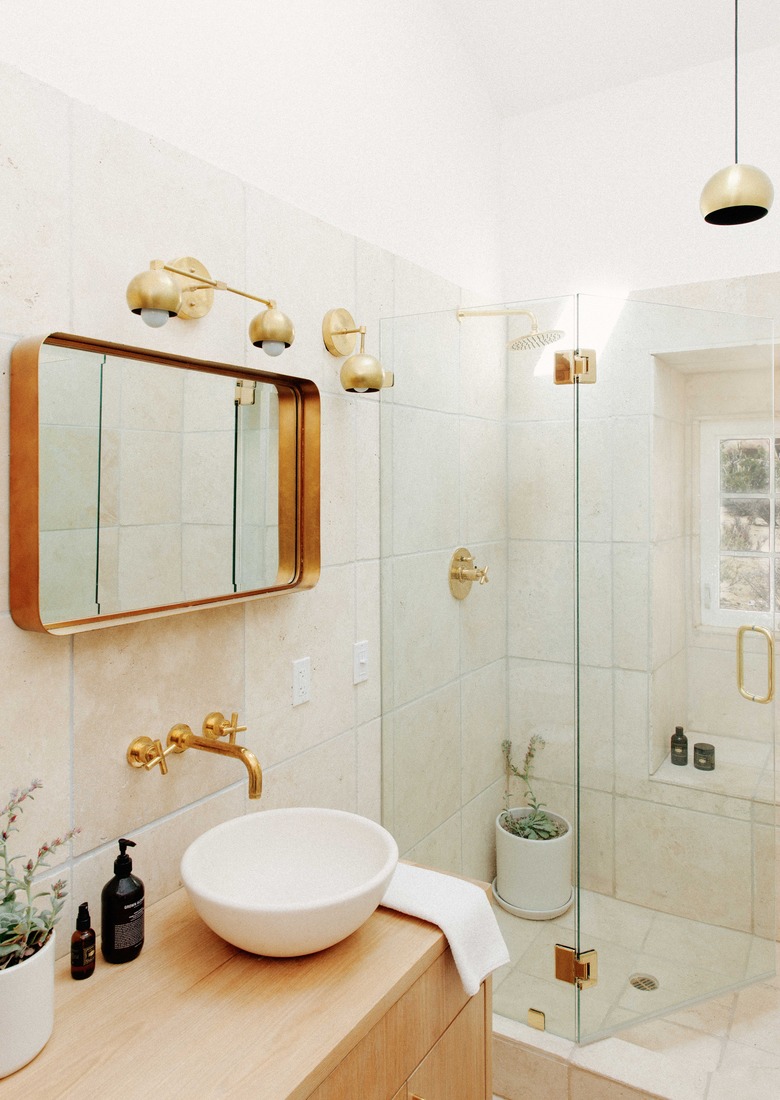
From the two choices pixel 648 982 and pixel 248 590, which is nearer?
pixel 248 590

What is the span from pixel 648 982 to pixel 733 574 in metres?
1.08

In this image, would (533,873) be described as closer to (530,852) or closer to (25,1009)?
(530,852)

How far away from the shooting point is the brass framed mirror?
3.75ft

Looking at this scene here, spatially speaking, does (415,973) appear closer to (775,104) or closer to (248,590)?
(248,590)

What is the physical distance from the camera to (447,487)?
208 centimetres

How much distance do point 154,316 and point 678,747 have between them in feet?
5.41

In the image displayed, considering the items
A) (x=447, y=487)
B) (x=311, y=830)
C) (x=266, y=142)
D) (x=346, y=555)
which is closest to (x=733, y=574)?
(x=447, y=487)

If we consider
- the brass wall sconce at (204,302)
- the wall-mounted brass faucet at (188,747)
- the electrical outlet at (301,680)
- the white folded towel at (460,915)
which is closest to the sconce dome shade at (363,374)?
the brass wall sconce at (204,302)

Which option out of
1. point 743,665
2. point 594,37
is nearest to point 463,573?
point 743,665

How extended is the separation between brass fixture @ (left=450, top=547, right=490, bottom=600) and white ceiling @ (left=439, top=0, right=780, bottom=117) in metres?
1.72

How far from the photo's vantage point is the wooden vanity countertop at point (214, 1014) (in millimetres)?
944

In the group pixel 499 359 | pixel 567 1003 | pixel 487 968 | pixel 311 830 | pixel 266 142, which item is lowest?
pixel 567 1003

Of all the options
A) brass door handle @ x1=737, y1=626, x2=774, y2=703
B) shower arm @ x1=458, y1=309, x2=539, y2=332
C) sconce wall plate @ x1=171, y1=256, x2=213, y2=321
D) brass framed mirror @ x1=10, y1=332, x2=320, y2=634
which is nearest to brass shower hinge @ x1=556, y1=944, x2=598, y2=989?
brass door handle @ x1=737, y1=626, x2=774, y2=703

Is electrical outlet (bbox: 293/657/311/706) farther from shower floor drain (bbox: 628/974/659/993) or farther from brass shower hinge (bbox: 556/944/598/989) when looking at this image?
shower floor drain (bbox: 628/974/659/993)
